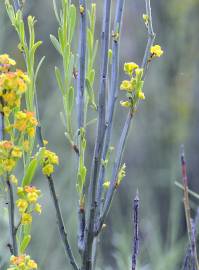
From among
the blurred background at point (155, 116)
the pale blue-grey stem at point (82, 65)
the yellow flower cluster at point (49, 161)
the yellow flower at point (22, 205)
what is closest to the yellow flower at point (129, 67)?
the pale blue-grey stem at point (82, 65)

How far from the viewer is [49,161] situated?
130 centimetres

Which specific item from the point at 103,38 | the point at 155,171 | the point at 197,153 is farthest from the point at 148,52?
the point at 197,153

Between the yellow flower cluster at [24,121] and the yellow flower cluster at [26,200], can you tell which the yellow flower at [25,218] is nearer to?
the yellow flower cluster at [26,200]

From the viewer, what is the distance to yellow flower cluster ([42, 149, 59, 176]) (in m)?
1.29

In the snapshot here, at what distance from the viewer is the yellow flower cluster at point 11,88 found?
1150 millimetres

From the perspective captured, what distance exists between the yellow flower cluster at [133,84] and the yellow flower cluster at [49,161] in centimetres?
20

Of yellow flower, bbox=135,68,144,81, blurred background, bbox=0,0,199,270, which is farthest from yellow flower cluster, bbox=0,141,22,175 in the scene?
blurred background, bbox=0,0,199,270

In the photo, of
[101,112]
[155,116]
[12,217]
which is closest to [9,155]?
[12,217]

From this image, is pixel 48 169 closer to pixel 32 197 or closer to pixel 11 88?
pixel 32 197

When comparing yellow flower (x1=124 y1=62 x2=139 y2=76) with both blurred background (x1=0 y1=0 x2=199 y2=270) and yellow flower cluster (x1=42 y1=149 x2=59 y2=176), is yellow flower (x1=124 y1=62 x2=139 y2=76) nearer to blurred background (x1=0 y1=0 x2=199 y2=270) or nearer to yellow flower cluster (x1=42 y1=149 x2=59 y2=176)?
yellow flower cluster (x1=42 y1=149 x2=59 y2=176)

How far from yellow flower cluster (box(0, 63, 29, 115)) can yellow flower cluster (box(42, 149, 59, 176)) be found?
0.15 metres

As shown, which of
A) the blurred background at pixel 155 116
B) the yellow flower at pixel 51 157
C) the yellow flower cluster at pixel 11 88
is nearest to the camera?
the yellow flower cluster at pixel 11 88

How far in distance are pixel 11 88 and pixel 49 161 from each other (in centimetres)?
21

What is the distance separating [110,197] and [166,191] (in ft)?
9.97
